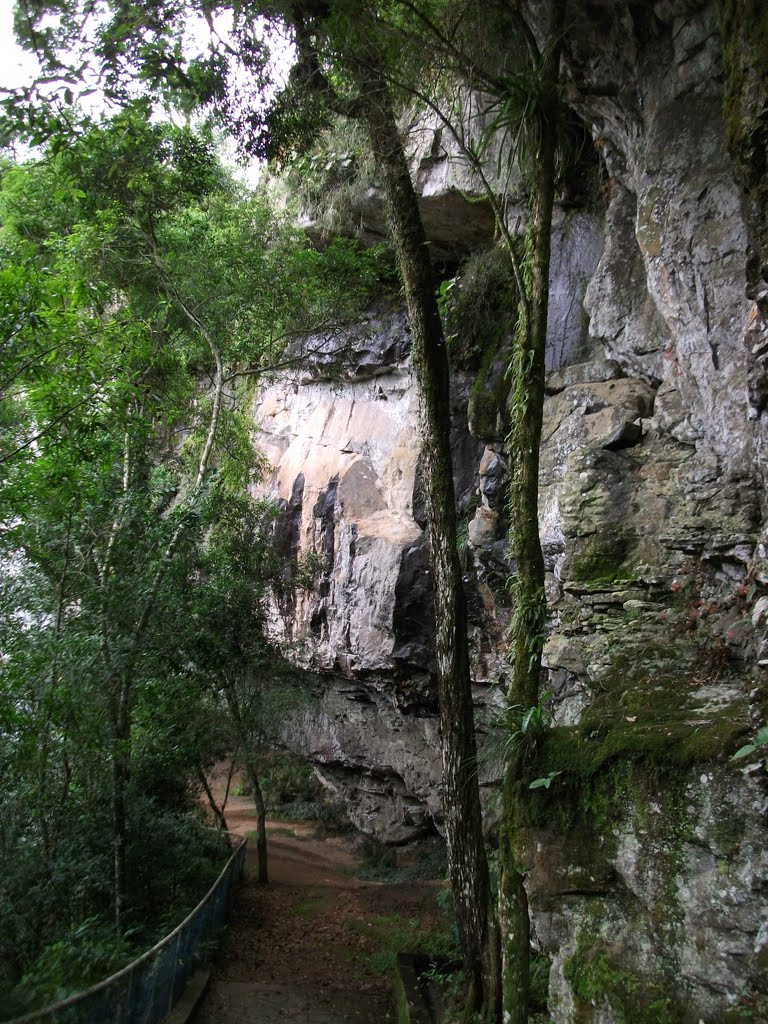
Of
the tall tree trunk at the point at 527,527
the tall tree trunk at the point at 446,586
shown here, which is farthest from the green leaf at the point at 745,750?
the tall tree trunk at the point at 446,586

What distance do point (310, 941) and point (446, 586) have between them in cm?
731

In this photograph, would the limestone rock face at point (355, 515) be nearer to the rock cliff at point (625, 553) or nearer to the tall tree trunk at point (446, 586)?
the rock cliff at point (625, 553)

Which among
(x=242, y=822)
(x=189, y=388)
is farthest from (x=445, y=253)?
(x=242, y=822)

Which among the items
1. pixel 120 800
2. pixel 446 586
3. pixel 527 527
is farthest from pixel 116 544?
pixel 527 527

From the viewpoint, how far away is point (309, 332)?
14.4m

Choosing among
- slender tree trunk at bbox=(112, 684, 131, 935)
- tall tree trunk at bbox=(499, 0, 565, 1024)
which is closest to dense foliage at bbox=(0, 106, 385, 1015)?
slender tree trunk at bbox=(112, 684, 131, 935)

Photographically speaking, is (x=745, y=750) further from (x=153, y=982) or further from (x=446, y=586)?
(x=153, y=982)

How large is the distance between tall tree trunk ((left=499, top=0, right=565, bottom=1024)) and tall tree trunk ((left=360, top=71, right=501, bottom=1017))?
3.66 ft

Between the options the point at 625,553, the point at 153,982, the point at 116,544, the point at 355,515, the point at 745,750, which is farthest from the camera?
the point at 355,515

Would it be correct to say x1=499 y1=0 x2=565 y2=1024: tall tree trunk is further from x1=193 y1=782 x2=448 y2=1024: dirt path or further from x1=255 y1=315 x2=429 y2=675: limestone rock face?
x1=255 y1=315 x2=429 y2=675: limestone rock face

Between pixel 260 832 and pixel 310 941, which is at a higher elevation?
pixel 260 832

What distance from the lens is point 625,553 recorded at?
24.8 feet

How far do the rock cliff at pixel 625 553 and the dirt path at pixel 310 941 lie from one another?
1.92 meters

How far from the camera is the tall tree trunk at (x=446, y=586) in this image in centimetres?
664
